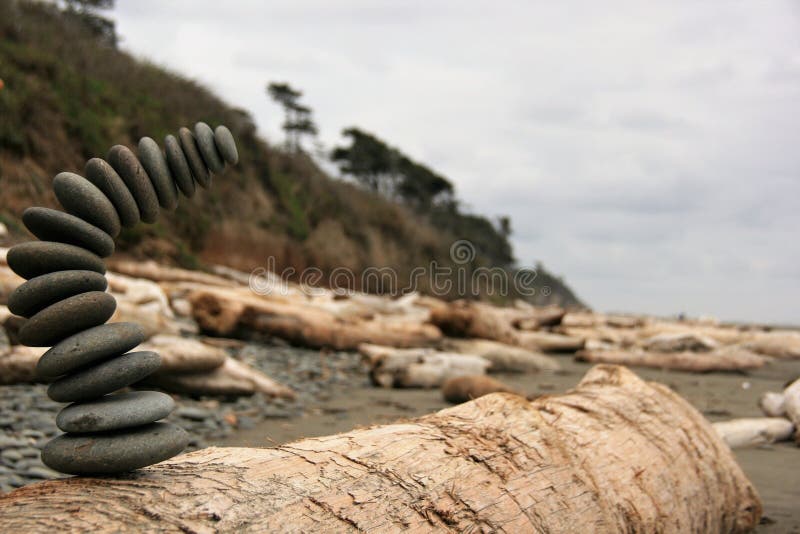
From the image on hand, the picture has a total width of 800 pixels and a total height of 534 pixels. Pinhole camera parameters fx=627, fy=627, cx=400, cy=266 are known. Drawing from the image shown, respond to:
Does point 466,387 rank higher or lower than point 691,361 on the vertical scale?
higher

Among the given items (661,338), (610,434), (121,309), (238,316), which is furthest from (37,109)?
(610,434)

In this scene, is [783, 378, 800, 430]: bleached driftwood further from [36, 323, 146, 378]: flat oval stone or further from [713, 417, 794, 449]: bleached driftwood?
[36, 323, 146, 378]: flat oval stone

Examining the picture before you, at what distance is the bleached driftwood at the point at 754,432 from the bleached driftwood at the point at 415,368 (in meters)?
3.21

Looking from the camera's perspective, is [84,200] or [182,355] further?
[182,355]

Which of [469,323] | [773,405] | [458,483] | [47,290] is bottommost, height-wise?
[773,405]

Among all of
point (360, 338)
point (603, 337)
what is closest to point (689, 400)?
point (360, 338)

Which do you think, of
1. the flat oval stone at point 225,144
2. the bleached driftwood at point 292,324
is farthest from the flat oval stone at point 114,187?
the bleached driftwood at point 292,324

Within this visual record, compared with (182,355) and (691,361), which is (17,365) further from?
(691,361)

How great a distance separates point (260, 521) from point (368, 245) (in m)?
25.9

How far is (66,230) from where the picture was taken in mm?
2010

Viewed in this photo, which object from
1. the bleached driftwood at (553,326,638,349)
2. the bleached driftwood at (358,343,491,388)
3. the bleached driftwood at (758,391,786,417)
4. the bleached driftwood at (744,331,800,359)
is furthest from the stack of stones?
the bleached driftwood at (744,331,800,359)

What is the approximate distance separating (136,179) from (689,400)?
6.50 m

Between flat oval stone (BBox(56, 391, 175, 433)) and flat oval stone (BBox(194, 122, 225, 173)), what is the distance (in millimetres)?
837

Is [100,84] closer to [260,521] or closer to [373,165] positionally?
[260,521]
